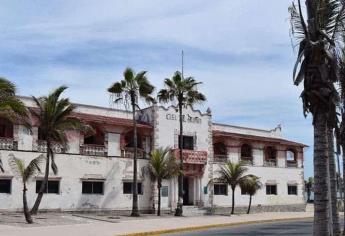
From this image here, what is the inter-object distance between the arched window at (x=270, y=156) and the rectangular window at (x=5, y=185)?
2586cm

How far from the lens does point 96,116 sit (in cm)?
3941

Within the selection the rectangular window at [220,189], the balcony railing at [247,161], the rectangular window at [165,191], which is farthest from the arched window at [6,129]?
the balcony railing at [247,161]

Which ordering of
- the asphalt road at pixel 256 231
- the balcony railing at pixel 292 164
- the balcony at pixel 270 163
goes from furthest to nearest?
the balcony railing at pixel 292 164 → the balcony at pixel 270 163 → the asphalt road at pixel 256 231

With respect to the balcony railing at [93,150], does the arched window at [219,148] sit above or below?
above

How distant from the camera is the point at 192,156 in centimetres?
4338

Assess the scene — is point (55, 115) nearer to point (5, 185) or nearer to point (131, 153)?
point (5, 185)

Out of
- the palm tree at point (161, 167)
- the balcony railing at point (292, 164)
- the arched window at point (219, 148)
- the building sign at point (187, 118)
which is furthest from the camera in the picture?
the balcony railing at point (292, 164)

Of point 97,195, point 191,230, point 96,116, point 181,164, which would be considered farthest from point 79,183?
point 191,230

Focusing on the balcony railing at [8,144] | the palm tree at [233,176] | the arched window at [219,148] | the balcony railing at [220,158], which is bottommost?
the palm tree at [233,176]

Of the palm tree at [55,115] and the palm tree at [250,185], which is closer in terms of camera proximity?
the palm tree at [55,115]

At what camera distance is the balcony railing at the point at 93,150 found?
124 feet

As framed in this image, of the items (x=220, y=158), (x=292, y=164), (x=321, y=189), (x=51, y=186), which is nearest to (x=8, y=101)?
(x=321, y=189)

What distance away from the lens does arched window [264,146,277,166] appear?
170ft

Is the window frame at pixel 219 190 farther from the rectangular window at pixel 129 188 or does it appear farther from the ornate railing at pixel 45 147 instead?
the ornate railing at pixel 45 147
